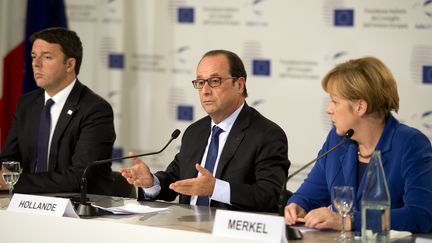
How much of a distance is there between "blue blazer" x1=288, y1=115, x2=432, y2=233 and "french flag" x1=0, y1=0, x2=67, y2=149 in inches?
155

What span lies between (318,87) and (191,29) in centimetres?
122

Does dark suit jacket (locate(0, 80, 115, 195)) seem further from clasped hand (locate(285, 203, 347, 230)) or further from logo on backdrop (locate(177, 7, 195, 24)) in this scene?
logo on backdrop (locate(177, 7, 195, 24))

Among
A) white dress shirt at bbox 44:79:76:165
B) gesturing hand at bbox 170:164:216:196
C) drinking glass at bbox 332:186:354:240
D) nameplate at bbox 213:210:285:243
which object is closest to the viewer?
nameplate at bbox 213:210:285:243

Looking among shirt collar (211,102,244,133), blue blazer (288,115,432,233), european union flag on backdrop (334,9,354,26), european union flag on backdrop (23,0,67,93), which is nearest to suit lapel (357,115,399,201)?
blue blazer (288,115,432,233)

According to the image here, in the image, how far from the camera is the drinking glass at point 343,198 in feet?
10.6

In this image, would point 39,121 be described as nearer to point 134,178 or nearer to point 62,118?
point 62,118

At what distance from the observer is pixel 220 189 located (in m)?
3.99

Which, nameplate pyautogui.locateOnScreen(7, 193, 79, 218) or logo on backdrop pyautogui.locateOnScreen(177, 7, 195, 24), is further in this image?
logo on backdrop pyautogui.locateOnScreen(177, 7, 195, 24)

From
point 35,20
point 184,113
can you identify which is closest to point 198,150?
point 184,113

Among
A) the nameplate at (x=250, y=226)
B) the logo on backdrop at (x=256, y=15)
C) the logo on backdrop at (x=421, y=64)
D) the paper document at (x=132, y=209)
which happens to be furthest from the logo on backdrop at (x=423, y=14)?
the nameplate at (x=250, y=226)

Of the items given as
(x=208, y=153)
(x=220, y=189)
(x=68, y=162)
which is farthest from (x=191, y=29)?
(x=220, y=189)

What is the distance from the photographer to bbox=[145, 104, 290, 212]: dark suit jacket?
4.09m

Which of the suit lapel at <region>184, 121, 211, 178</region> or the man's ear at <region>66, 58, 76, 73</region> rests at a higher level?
the man's ear at <region>66, 58, 76, 73</region>

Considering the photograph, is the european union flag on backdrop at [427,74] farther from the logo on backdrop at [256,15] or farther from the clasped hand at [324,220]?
the clasped hand at [324,220]
